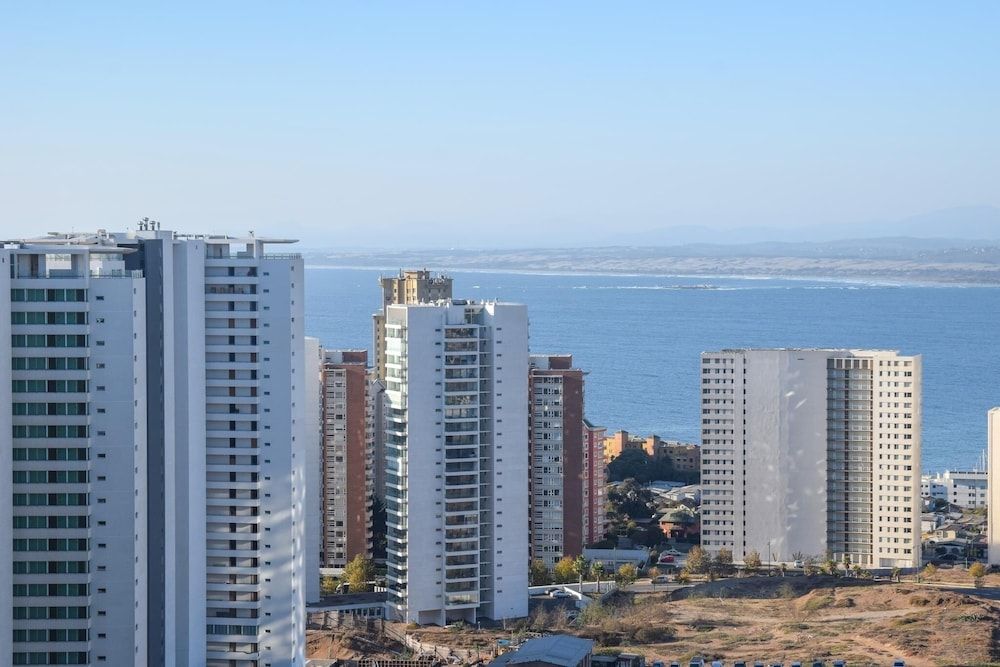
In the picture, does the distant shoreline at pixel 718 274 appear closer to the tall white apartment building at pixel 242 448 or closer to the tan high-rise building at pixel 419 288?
the tan high-rise building at pixel 419 288

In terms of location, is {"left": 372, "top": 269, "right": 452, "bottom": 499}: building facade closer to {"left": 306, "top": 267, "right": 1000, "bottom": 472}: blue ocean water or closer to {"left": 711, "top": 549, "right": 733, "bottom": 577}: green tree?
{"left": 711, "top": 549, "right": 733, "bottom": 577}: green tree

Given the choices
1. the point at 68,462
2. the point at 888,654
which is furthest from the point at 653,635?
the point at 68,462

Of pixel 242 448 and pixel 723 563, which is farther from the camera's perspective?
pixel 723 563

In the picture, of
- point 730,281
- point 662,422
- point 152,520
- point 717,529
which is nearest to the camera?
point 152,520

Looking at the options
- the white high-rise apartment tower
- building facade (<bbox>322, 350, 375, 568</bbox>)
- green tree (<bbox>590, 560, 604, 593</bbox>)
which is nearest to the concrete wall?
green tree (<bbox>590, 560, 604, 593</bbox>)

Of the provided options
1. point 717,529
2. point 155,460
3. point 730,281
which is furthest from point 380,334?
point 730,281

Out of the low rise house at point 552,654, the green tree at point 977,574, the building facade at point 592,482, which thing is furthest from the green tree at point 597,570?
the low rise house at point 552,654

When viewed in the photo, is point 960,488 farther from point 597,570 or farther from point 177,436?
point 177,436

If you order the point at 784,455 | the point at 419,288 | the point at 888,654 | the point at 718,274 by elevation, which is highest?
the point at 718,274

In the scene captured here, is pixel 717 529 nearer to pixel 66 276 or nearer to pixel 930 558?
pixel 930 558
